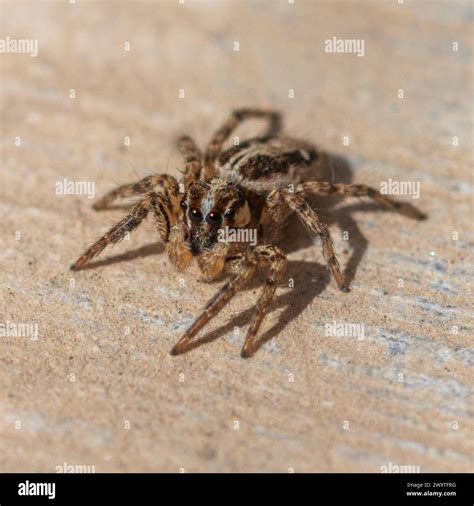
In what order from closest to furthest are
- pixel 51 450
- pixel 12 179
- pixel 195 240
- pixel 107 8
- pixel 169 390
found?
pixel 51 450 < pixel 169 390 < pixel 195 240 < pixel 12 179 < pixel 107 8

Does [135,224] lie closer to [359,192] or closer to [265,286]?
[265,286]

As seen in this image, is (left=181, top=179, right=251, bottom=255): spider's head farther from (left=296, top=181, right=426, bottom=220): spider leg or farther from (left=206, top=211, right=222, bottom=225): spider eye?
(left=296, top=181, right=426, bottom=220): spider leg

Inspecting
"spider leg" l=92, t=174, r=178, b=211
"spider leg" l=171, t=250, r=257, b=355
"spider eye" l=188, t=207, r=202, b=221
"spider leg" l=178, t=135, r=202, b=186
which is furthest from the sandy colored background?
"spider eye" l=188, t=207, r=202, b=221

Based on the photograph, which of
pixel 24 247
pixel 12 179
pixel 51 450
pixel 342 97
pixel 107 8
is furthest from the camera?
pixel 107 8

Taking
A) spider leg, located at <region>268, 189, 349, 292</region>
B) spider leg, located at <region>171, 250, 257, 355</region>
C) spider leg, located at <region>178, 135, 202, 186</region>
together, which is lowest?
spider leg, located at <region>171, 250, 257, 355</region>

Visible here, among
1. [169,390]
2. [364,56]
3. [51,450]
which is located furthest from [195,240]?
[364,56]
